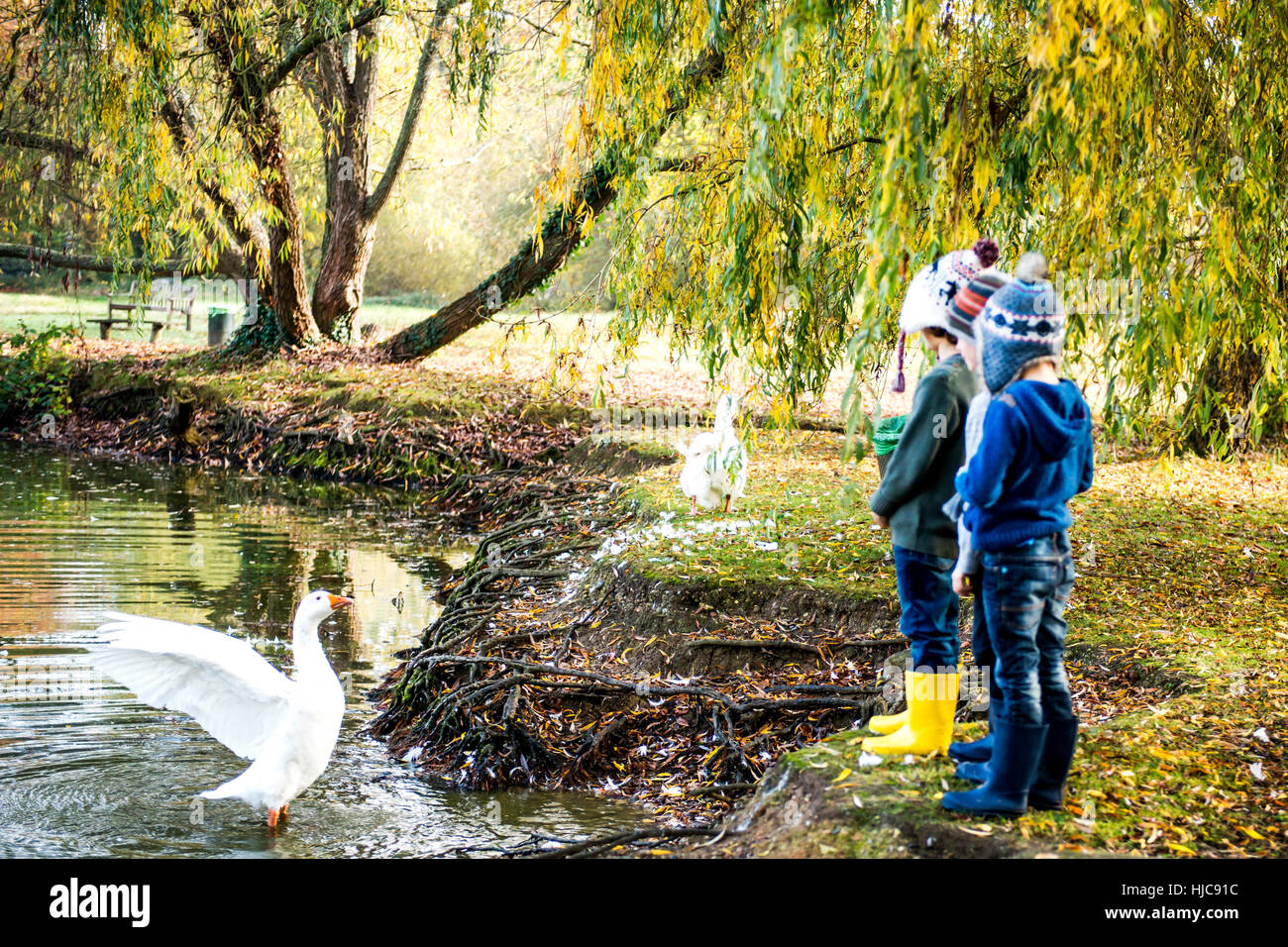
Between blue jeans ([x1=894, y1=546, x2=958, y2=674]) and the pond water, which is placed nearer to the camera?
blue jeans ([x1=894, y1=546, x2=958, y2=674])

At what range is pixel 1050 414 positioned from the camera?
3.40 metres

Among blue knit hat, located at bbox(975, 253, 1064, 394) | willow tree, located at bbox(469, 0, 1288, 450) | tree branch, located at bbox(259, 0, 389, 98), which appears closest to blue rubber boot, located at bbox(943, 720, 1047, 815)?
blue knit hat, located at bbox(975, 253, 1064, 394)

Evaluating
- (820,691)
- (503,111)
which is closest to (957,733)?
(820,691)

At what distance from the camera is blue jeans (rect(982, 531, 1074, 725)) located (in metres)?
3.45

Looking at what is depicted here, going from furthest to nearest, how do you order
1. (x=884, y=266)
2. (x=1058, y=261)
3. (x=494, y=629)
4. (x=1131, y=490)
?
(x=1131, y=490)
(x=494, y=629)
(x=1058, y=261)
(x=884, y=266)

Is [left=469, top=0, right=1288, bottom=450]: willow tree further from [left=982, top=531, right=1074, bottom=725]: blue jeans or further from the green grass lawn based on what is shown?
the green grass lawn

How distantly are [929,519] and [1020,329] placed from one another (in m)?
0.83

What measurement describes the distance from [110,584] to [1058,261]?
745cm

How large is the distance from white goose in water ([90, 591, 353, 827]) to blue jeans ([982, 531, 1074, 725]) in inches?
116

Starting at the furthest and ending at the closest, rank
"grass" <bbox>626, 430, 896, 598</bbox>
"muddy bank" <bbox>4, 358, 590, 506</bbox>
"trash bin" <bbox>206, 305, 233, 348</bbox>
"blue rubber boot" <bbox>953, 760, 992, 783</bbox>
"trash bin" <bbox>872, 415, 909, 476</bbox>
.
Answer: "trash bin" <bbox>206, 305, 233, 348</bbox>, "muddy bank" <bbox>4, 358, 590, 506</bbox>, "grass" <bbox>626, 430, 896, 598</bbox>, "trash bin" <bbox>872, 415, 909, 476</bbox>, "blue rubber boot" <bbox>953, 760, 992, 783</bbox>

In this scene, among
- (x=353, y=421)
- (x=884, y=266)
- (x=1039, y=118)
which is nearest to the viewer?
(x=884, y=266)

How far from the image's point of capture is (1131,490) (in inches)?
400

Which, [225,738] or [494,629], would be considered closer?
[225,738]

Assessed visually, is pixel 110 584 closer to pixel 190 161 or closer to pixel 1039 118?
pixel 190 161
